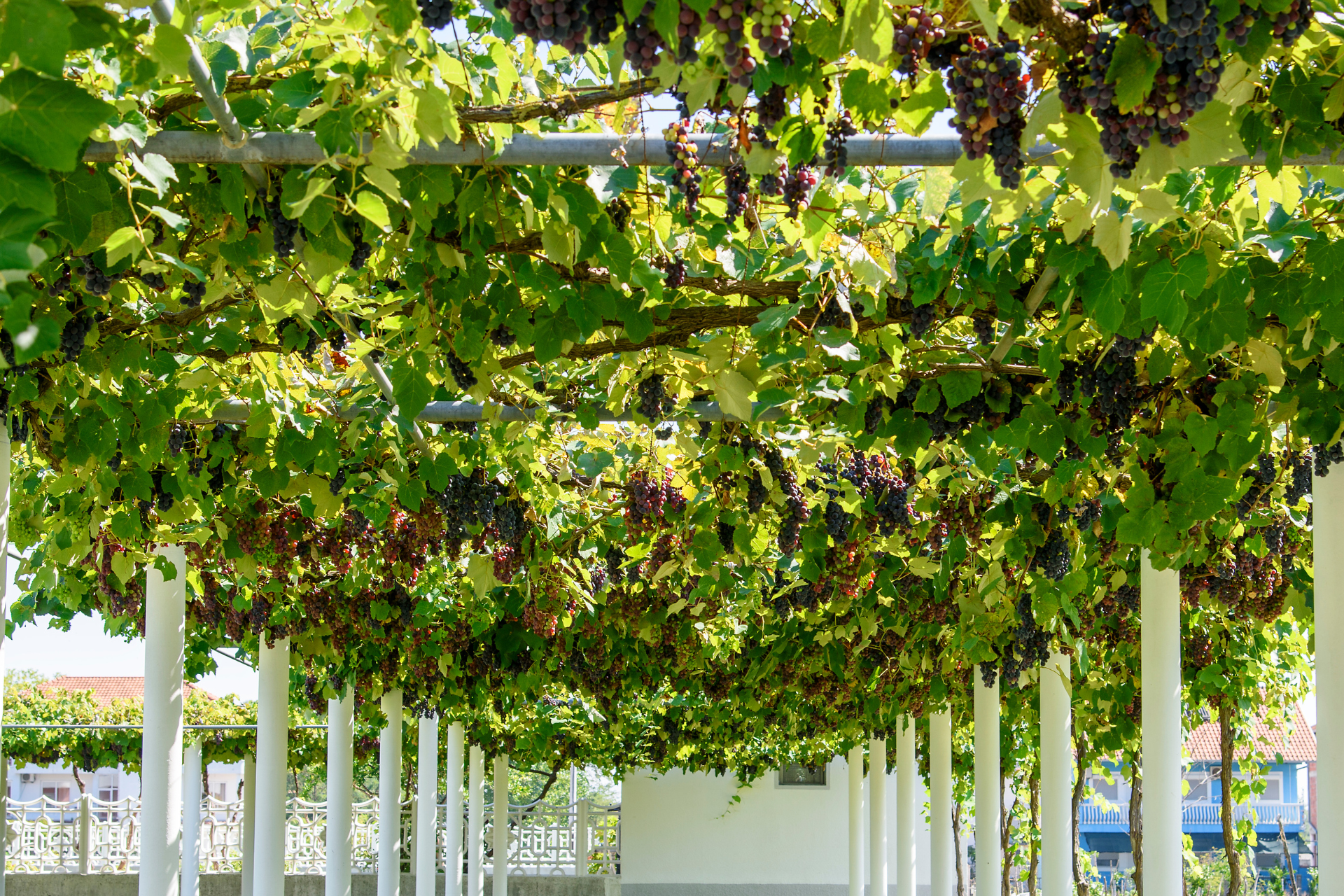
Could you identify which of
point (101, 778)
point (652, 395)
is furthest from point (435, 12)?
point (101, 778)

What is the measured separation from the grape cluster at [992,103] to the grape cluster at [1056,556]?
3.20 metres

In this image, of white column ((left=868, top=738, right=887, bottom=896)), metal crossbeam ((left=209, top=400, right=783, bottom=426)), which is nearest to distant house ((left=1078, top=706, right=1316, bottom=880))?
white column ((left=868, top=738, right=887, bottom=896))

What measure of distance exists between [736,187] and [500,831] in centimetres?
1281

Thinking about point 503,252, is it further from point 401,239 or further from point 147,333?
point 147,333

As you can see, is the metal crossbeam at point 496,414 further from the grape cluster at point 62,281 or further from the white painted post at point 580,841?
the white painted post at point 580,841

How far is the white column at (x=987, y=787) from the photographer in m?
7.36

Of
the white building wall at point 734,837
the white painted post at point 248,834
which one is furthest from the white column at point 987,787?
the white building wall at point 734,837

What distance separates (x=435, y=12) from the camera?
65.8 inches

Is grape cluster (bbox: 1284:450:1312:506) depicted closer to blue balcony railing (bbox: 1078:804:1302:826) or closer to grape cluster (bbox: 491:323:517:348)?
grape cluster (bbox: 491:323:517:348)

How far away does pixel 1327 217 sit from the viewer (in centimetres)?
257

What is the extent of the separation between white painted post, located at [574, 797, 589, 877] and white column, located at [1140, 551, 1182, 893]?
14.2 metres

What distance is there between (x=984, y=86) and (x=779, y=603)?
486 centimetres

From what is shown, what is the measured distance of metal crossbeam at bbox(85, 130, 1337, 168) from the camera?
81.7 inches

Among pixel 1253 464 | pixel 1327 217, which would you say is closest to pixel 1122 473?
pixel 1253 464
